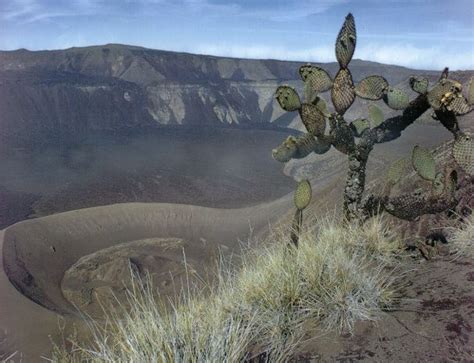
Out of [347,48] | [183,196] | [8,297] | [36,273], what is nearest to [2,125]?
[183,196]

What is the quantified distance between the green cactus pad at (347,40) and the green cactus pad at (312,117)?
0.91m

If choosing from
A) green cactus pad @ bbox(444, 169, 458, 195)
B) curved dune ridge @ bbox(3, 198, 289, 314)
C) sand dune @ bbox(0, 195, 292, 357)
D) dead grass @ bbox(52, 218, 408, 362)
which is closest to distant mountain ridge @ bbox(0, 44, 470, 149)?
curved dune ridge @ bbox(3, 198, 289, 314)

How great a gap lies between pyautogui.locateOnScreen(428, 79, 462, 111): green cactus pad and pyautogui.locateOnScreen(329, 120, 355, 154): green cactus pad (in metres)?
1.32

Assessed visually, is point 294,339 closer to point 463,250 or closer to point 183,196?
point 463,250

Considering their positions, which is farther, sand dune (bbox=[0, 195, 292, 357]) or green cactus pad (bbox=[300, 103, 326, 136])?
sand dune (bbox=[0, 195, 292, 357])

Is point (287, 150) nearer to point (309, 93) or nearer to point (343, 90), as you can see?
point (309, 93)

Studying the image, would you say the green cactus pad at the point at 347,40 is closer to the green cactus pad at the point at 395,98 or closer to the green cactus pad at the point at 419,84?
the green cactus pad at the point at 395,98

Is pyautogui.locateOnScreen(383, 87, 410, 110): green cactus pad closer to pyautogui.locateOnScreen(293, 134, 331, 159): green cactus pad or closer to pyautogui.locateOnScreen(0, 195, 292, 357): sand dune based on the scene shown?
pyautogui.locateOnScreen(293, 134, 331, 159): green cactus pad

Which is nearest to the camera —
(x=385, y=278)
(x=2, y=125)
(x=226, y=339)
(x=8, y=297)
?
(x=226, y=339)

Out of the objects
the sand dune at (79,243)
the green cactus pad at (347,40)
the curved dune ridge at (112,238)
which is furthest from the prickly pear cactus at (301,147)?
the curved dune ridge at (112,238)

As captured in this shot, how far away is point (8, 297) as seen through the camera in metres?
14.5

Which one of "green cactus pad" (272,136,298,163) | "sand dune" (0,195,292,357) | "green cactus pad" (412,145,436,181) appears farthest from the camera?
"sand dune" (0,195,292,357)

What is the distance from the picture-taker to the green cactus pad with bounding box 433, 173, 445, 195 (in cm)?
775

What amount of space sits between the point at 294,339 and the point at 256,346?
14.0 inches
